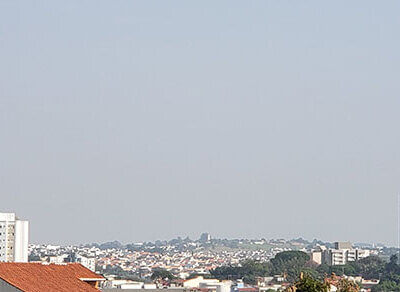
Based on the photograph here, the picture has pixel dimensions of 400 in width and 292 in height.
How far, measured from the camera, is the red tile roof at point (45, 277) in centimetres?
3039

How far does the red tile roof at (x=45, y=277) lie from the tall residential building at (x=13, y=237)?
3710 inches

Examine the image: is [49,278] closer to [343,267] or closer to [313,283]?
[313,283]

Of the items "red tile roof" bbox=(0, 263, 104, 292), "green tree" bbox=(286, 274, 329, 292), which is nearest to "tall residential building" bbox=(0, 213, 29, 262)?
"red tile roof" bbox=(0, 263, 104, 292)

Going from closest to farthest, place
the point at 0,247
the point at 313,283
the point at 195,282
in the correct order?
the point at 313,283
the point at 0,247
the point at 195,282

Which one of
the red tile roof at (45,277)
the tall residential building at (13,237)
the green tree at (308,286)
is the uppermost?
the green tree at (308,286)

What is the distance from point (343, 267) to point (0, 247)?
7808cm

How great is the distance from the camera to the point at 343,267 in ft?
639

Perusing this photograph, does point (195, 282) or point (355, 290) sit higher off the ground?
point (355, 290)

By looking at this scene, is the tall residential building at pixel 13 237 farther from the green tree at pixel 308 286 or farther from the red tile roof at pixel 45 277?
the green tree at pixel 308 286

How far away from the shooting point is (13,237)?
13225 centimetres

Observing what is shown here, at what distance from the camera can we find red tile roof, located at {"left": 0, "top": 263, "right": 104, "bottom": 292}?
30391 millimetres

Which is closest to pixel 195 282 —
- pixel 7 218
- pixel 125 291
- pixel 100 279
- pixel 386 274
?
pixel 7 218

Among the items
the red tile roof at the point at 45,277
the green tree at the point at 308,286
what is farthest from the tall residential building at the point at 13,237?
the green tree at the point at 308,286

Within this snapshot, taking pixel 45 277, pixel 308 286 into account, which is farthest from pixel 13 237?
pixel 308 286
